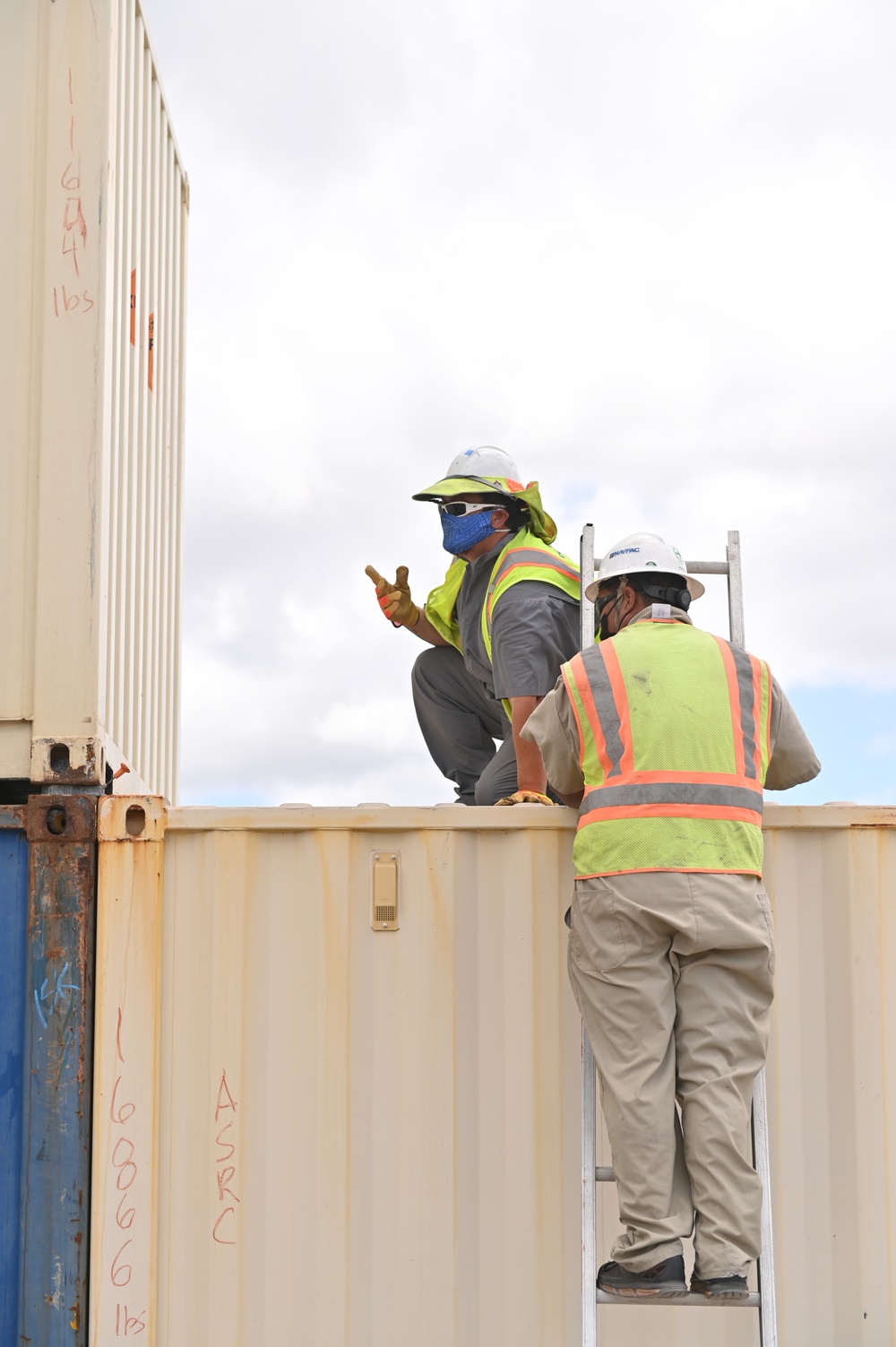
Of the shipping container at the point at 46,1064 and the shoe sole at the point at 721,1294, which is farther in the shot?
the shipping container at the point at 46,1064

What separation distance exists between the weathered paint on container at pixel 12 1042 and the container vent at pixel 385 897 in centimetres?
106

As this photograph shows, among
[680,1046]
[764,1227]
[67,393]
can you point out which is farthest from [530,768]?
[67,393]

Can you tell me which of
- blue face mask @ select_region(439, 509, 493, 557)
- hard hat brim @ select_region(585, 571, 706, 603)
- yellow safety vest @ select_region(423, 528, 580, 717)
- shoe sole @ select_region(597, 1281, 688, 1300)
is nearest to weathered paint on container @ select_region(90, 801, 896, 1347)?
shoe sole @ select_region(597, 1281, 688, 1300)

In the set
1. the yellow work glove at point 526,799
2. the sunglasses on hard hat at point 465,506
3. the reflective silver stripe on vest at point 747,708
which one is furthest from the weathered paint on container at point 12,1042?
the reflective silver stripe on vest at point 747,708

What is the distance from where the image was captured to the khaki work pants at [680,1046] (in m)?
3.73

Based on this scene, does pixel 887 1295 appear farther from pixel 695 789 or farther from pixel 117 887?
pixel 117 887

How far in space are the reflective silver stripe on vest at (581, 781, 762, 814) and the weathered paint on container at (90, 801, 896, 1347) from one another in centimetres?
44

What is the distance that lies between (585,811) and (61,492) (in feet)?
6.43

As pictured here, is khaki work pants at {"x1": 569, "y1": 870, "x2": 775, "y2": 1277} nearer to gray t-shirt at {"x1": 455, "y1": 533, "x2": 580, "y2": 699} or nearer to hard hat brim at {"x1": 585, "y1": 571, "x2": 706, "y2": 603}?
hard hat brim at {"x1": 585, "y1": 571, "x2": 706, "y2": 603}

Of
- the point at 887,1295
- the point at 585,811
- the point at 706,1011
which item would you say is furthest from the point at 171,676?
the point at 887,1295

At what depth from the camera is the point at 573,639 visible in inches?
207

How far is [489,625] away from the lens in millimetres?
5418

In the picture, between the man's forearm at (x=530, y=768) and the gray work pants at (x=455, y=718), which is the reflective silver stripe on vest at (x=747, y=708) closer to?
the man's forearm at (x=530, y=768)

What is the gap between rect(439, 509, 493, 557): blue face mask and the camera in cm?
566
